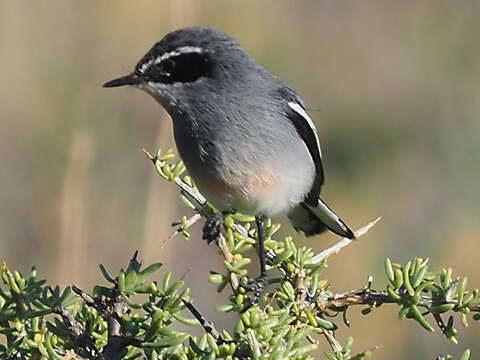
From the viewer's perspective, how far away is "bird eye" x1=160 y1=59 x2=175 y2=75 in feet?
8.80

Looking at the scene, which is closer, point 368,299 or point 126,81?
point 368,299

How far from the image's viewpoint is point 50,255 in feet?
13.6

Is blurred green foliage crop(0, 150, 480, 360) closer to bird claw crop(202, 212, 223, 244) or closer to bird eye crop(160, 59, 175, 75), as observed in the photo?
bird claw crop(202, 212, 223, 244)

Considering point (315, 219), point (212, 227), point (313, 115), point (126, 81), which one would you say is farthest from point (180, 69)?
point (313, 115)

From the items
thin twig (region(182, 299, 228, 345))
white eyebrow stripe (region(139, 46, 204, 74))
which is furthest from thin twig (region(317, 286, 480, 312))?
white eyebrow stripe (region(139, 46, 204, 74))

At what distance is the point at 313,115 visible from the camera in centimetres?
541

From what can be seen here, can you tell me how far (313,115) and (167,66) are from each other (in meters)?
2.79

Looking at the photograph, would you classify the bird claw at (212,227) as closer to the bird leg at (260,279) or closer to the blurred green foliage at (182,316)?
the bird leg at (260,279)

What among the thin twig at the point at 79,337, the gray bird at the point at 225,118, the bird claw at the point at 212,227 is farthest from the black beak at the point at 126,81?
the thin twig at the point at 79,337

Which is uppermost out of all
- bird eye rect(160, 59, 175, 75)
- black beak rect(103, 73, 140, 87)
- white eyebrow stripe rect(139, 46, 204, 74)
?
white eyebrow stripe rect(139, 46, 204, 74)

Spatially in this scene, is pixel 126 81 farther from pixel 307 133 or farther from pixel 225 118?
pixel 307 133

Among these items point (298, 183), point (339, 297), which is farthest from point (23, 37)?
point (339, 297)

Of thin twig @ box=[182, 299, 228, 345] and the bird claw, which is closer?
thin twig @ box=[182, 299, 228, 345]

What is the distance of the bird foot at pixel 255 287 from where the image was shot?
1.94 m
